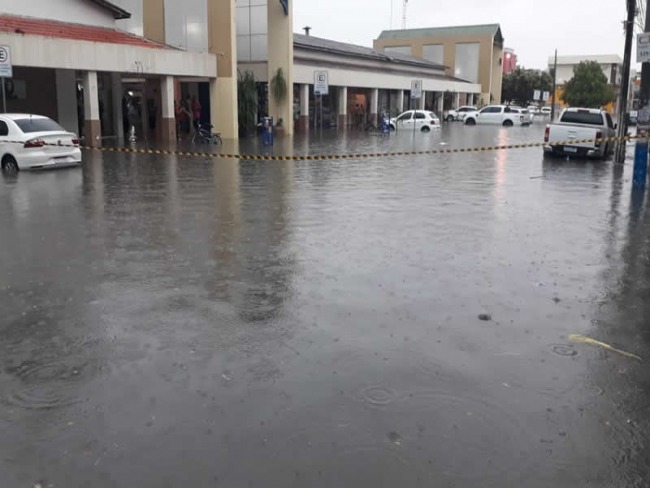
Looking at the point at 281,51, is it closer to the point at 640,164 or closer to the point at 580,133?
the point at 580,133

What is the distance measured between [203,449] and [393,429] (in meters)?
1.17

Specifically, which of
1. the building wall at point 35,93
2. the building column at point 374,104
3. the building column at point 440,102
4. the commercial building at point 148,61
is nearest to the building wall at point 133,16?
the commercial building at point 148,61

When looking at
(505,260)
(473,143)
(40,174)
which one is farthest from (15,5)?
(505,260)

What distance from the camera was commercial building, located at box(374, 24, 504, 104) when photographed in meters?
84.4

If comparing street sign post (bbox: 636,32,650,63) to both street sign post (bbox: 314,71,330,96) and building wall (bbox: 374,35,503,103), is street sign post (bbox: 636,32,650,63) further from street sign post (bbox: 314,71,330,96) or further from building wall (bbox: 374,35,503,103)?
building wall (bbox: 374,35,503,103)

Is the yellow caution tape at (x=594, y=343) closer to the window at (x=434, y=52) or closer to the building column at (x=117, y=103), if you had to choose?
the building column at (x=117, y=103)

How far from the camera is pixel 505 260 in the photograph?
8.97 m

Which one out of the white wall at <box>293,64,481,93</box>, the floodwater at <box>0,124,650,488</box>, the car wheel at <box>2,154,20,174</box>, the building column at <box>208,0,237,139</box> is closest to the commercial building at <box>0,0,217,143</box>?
A: the building column at <box>208,0,237,139</box>

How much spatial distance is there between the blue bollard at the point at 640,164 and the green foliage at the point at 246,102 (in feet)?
85.8

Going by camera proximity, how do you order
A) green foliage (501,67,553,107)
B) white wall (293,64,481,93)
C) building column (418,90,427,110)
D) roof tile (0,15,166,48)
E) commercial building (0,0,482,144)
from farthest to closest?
green foliage (501,67,553,107)
building column (418,90,427,110)
white wall (293,64,481,93)
commercial building (0,0,482,144)
roof tile (0,15,166,48)

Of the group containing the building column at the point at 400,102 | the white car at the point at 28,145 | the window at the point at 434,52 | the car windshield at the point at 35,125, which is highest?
the window at the point at 434,52

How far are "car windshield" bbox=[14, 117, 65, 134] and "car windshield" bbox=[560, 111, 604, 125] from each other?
17.1m

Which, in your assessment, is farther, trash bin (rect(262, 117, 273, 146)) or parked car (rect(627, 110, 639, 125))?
trash bin (rect(262, 117, 273, 146))

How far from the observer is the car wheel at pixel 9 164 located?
62.4 feet
